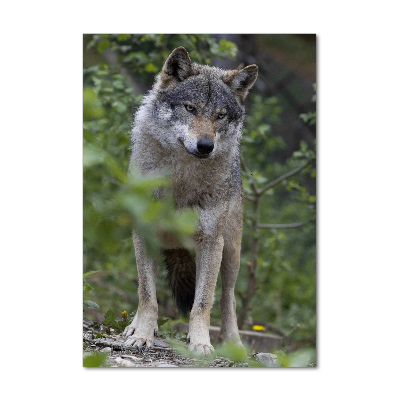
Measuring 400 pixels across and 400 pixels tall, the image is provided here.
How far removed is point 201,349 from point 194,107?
4.66 ft

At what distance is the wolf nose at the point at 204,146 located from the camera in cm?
309

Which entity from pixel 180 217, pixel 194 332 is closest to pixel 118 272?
pixel 194 332

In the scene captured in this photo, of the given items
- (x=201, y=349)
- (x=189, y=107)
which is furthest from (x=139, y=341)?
(x=189, y=107)

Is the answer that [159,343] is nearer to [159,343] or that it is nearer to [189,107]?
[159,343]

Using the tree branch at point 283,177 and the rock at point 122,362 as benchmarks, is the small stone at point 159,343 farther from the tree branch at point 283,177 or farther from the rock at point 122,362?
the tree branch at point 283,177

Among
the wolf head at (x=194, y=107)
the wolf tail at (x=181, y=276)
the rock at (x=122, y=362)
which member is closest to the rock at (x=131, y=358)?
the rock at (x=122, y=362)

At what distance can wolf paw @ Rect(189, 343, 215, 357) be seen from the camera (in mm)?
3218

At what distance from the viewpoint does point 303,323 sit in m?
5.47

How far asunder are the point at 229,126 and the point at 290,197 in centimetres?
313

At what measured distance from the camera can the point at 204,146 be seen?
10.2 feet

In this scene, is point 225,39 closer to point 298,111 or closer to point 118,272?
point 298,111

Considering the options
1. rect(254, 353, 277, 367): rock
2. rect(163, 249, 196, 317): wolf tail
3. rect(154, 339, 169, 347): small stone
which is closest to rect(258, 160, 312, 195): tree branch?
rect(163, 249, 196, 317): wolf tail
